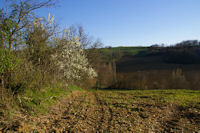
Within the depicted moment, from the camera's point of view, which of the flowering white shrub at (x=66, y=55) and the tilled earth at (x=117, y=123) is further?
the flowering white shrub at (x=66, y=55)

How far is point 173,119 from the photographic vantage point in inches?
275

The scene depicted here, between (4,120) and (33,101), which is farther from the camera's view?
(33,101)

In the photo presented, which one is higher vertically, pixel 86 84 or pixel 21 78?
pixel 21 78

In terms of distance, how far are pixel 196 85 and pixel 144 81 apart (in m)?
8.64

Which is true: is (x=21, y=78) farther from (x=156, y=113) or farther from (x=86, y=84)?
(x=86, y=84)

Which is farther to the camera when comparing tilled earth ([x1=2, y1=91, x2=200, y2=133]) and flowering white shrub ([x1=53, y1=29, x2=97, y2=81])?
flowering white shrub ([x1=53, y1=29, x2=97, y2=81])

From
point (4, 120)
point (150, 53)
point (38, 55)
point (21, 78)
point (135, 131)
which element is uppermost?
point (150, 53)

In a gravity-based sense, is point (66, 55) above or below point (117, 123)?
above

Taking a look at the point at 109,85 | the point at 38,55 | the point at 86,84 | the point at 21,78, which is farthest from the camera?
the point at 109,85

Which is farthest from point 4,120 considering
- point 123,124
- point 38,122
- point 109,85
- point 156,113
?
point 109,85

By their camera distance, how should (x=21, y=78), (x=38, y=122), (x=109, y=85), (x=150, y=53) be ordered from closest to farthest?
1. (x=38, y=122)
2. (x=21, y=78)
3. (x=109, y=85)
4. (x=150, y=53)

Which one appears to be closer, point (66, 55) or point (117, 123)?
point (117, 123)

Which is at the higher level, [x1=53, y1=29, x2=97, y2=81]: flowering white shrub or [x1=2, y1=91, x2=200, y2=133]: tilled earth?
[x1=53, y1=29, x2=97, y2=81]: flowering white shrub

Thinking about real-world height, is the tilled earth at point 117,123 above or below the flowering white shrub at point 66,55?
below
